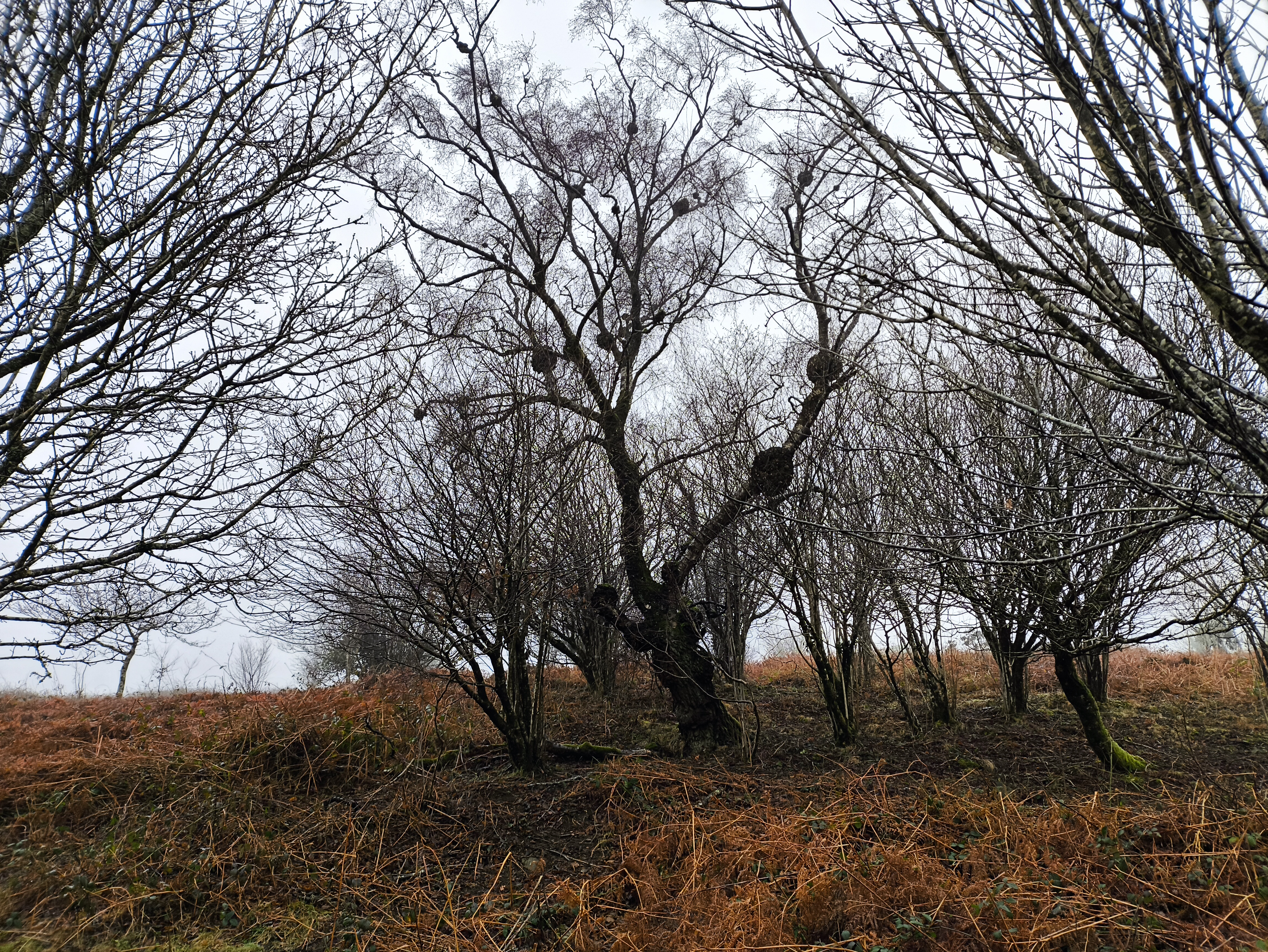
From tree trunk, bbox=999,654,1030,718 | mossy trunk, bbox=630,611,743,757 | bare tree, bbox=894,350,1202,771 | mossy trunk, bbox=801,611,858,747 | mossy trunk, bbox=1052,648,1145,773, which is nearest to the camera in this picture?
bare tree, bbox=894,350,1202,771

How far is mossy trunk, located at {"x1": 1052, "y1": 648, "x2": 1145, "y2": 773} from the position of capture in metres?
5.94

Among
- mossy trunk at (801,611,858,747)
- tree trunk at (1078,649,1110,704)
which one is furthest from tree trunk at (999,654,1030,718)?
mossy trunk at (801,611,858,747)

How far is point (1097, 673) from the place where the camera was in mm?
8109

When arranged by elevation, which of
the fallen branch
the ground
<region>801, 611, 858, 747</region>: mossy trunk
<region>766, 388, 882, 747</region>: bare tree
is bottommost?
the ground

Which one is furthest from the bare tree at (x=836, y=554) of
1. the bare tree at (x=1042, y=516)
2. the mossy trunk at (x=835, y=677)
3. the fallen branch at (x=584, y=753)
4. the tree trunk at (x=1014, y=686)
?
the fallen branch at (x=584, y=753)

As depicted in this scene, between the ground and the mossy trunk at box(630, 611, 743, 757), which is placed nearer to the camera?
the ground

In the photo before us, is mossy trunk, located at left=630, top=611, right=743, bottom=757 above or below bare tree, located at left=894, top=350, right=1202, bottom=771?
below

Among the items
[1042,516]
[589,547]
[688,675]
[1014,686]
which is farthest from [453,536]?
[1014,686]

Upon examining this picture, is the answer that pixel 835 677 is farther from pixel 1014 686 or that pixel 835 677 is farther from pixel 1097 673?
pixel 1097 673

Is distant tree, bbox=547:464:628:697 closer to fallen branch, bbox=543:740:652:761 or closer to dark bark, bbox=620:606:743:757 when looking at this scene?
dark bark, bbox=620:606:743:757

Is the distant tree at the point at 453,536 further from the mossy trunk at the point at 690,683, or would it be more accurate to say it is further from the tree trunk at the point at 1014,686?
the tree trunk at the point at 1014,686

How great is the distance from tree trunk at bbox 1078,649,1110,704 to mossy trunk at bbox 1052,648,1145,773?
72.5 inches

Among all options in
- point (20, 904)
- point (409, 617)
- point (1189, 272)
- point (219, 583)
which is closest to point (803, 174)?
point (1189, 272)

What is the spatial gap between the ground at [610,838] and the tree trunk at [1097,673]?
23.1 inches
